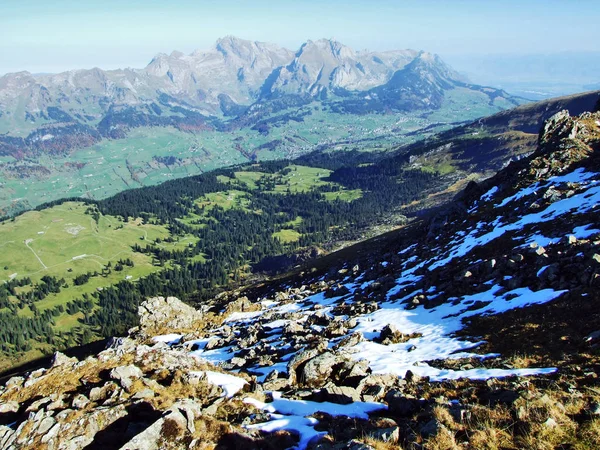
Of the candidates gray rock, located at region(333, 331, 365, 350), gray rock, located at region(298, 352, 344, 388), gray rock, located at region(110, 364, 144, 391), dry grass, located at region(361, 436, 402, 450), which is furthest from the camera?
gray rock, located at region(333, 331, 365, 350)

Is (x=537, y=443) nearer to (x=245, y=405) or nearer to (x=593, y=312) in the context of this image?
(x=245, y=405)

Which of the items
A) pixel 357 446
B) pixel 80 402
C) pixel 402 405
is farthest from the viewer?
pixel 80 402

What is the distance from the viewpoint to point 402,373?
25.4 metres

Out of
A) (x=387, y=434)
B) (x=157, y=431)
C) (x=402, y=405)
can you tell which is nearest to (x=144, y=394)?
(x=157, y=431)

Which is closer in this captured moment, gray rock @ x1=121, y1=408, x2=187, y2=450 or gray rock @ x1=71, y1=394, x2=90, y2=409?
gray rock @ x1=121, y1=408, x2=187, y2=450

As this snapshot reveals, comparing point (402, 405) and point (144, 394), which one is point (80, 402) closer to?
point (144, 394)

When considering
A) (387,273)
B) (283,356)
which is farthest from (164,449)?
(387,273)

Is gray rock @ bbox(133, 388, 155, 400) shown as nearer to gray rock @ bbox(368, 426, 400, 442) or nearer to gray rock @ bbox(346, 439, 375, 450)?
gray rock @ bbox(346, 439, 375, 450)

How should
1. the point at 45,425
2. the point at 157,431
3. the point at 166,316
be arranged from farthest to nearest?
the point at 166,316
the point at 45,425
the point at 157,431

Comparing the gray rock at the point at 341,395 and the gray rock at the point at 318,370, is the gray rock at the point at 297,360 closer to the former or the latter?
the gray rock at the point at 318,370

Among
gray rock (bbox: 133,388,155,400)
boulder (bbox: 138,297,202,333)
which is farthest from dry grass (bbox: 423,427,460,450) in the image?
boulder (bbox: 138,297,202,333)

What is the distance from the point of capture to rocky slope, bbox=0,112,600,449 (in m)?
14.6

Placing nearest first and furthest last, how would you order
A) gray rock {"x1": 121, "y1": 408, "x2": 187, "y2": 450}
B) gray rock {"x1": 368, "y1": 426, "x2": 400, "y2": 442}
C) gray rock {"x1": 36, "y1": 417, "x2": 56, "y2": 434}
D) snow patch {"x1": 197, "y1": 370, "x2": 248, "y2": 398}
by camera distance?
gray rock {"x1": 368, "y1": 426, "x2": 400, "y2": 442} → gray rock {"x1": 121, "y1": 408, "x2": 187, "y2": 450} → gray rock {"x1": 36, "y1": 417, "x2": 56, "y2": 434} → snow patch {"x1": 197, "y1": 370, "x2": 248, "y2": 398}

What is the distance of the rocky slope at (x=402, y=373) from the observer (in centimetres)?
1463
